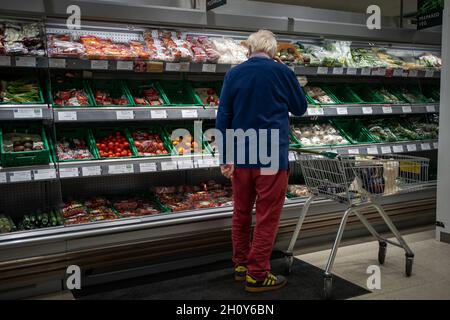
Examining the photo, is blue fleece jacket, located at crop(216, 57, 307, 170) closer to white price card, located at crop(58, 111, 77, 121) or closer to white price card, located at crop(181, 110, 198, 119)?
white price card, located at crop(181, 110, 198, 119)

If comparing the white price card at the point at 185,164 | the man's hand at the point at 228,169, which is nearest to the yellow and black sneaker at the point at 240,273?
the man's hand at the point at 228,169

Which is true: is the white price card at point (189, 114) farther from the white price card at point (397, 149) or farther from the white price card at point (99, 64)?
the white price card at point (397, 149)

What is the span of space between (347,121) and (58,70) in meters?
3.15

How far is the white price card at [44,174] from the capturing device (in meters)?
3.13

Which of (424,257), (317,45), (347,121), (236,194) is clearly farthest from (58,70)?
(424,257)

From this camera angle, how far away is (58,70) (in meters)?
3.72

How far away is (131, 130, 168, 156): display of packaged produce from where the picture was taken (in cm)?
371

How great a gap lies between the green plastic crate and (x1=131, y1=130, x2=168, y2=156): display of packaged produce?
35 cm

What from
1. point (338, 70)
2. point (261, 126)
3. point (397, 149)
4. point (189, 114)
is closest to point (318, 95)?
point (338, 70)

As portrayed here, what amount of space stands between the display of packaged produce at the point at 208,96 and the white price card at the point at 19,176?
162 centimetres

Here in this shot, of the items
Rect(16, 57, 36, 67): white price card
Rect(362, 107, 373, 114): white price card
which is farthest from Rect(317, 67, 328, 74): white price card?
Rect(16, 57, 36, 67): white price card

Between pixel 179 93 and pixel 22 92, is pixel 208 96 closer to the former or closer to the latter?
pixel 179 93

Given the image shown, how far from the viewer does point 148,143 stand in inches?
148

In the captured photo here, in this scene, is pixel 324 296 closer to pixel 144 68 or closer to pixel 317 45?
pixel 144 68
